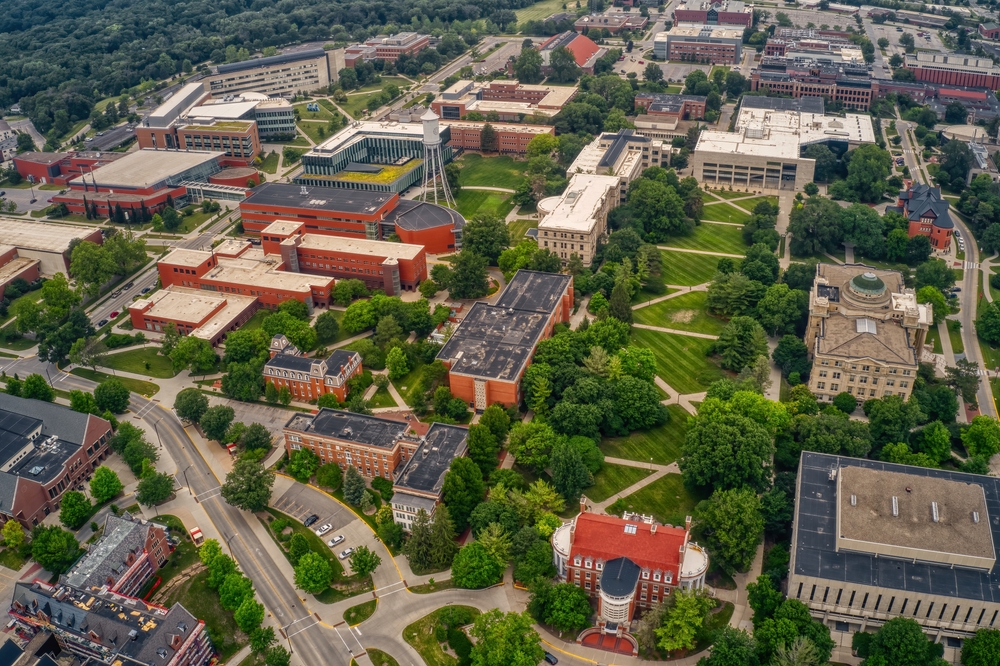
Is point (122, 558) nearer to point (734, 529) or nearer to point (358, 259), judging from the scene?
point (734, 529)

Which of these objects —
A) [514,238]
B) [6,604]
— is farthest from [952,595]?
[514,238]

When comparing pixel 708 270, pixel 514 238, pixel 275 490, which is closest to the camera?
pixel 275 490

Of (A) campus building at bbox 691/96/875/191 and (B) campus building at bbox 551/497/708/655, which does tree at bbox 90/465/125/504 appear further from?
(A) campus building at bbox 691/96/875/191

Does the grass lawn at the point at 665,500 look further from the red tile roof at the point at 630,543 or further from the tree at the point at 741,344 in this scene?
the tree at the point at 741,344

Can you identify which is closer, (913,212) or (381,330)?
(381,330)

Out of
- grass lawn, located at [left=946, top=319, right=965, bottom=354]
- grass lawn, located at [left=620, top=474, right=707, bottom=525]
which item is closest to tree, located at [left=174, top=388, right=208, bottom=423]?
grass lawn, located at [left=620, top=474, right=707, bottom=525]

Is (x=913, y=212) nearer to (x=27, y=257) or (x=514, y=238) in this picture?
(x=514, y=238)
